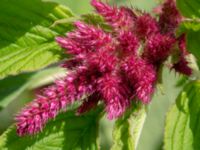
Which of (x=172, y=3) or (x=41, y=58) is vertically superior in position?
(x=172, y=3)

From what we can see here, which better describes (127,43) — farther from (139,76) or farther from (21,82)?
(21,82)

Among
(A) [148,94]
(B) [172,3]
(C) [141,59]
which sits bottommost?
(A) [148,94]

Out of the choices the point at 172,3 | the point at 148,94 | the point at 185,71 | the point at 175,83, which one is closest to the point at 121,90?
the point at 148,94

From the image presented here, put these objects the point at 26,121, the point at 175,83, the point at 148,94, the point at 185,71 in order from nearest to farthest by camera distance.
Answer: the point at 26,121 → the point at 148,94 → the point at 185,71 → the point at 175,83

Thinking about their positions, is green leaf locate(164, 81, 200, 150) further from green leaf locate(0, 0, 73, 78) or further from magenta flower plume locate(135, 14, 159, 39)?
green leaf locate(0, 0, 73, 78)

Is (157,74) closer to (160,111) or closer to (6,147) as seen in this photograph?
(6,147)

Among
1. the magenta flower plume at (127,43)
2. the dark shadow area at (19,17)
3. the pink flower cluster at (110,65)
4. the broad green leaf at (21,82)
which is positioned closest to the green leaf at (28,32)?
the dark shadow area at (19,17)

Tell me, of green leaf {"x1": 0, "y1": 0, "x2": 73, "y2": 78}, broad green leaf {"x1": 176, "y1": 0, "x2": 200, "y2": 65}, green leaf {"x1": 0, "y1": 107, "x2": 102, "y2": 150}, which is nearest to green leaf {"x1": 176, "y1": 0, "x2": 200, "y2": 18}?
broad green leaf {"x1": 176, "y1": 0, "x2": 200, "y2": 65}
